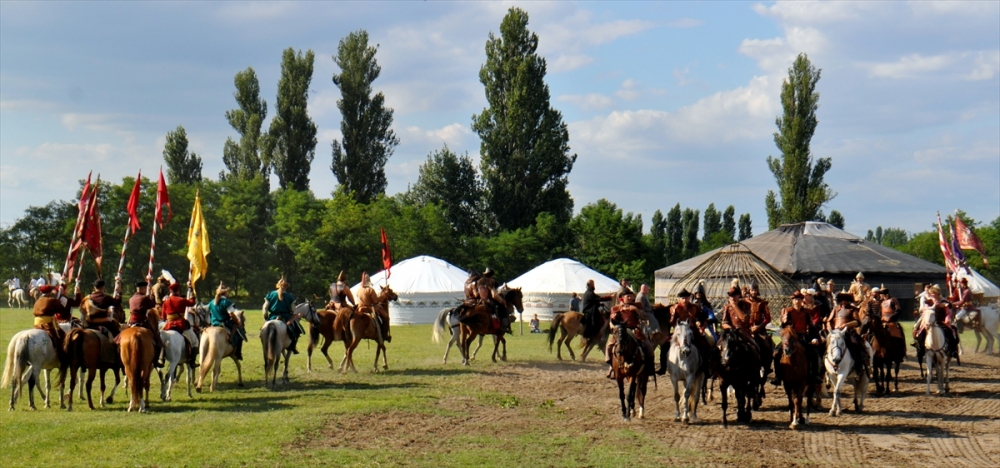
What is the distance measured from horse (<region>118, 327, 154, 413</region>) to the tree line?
1643 inches

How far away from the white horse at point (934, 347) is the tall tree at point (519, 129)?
39.1 metres

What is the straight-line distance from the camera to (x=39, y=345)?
13.7 meters

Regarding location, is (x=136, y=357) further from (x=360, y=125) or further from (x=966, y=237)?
(x=360, y=125)

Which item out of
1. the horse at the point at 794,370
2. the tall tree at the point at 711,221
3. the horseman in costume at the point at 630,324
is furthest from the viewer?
the tall tree at the point at 711,221

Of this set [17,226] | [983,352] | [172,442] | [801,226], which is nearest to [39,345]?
[172,442]

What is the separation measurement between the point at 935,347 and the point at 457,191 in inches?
1952

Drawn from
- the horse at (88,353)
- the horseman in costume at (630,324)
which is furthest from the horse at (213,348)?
the horseman in costume at (630,324)

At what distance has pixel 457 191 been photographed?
2564 inches

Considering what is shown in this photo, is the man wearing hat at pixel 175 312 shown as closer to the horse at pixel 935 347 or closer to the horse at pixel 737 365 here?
the horse at pixel 737 365

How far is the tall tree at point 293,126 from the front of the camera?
5912 cm

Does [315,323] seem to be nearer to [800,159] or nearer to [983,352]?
[983,352]

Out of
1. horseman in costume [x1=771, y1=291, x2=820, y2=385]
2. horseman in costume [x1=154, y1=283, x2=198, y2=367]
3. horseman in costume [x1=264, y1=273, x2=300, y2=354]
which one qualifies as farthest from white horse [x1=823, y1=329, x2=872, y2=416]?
horseman in costume [x1=154, y1=283, x2=198, y2=367]

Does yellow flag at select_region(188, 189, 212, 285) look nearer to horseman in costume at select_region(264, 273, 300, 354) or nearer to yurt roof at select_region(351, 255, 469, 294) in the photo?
horseman in costume at select_region(264, 273, 300, 354)

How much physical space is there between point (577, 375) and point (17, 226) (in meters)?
54.7
